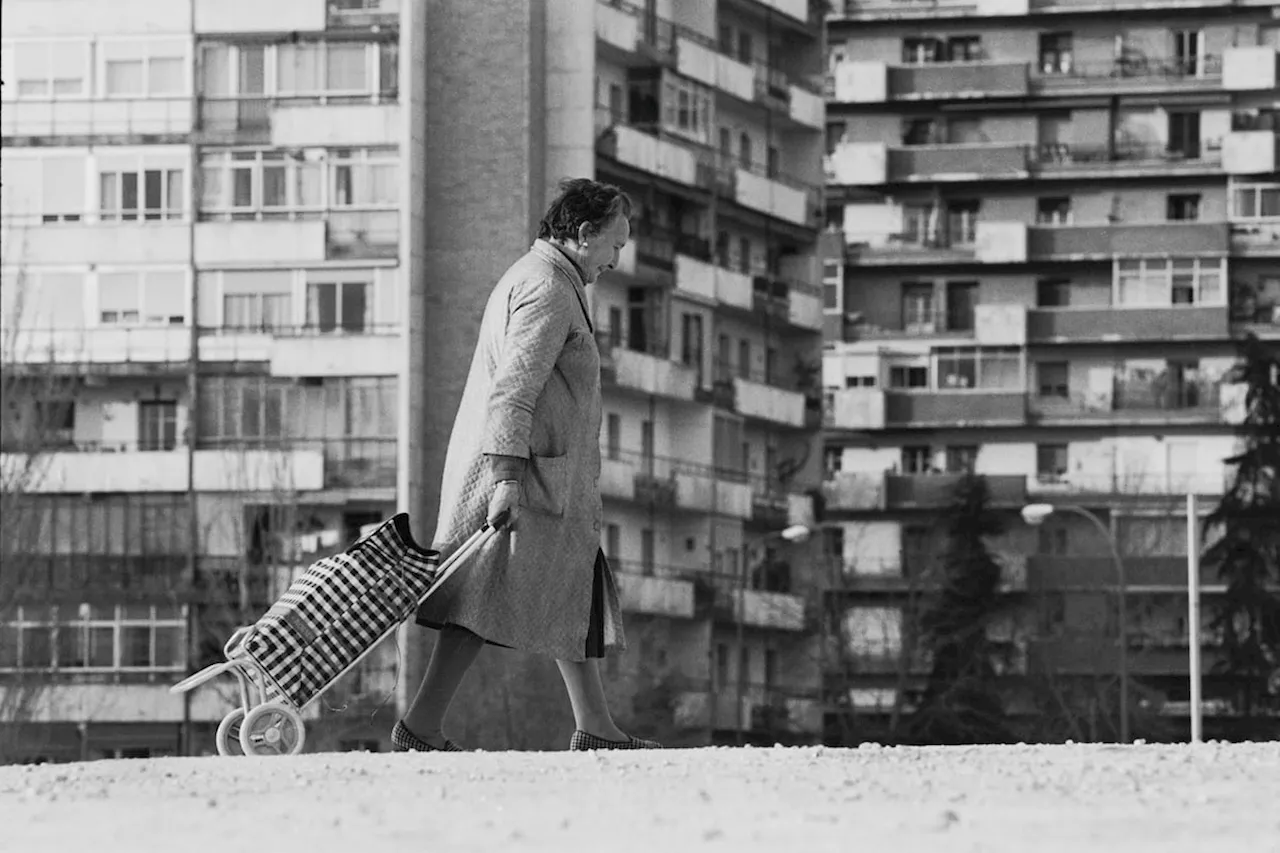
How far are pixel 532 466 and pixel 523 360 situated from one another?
452 mm

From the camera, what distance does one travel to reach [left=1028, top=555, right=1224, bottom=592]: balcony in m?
93.1

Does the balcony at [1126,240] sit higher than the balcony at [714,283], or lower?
higher

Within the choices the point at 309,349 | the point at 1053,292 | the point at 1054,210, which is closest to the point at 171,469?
the point at 309,349

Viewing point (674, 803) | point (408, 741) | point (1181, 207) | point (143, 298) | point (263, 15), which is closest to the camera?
point (674, 803)

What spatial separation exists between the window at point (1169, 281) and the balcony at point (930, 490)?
20.4 ft

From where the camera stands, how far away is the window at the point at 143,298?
75375 mm

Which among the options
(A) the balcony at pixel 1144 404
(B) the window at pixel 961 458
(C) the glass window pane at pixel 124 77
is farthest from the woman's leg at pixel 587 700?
(A) the balcony at pixel 1144 404

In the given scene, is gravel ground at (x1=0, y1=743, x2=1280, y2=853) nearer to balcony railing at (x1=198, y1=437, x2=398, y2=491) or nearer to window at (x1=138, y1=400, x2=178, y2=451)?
balcony railing at (x1=198, y1=437, x2=398, y2=491)

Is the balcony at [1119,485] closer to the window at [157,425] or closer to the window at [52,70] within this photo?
the window at [157,425]

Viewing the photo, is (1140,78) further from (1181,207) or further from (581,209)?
(581,209)

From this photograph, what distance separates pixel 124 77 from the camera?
7669 cm

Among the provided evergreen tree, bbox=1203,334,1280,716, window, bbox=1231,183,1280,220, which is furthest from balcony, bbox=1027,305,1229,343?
evergreen tree, bbox=1203,334,1280,716

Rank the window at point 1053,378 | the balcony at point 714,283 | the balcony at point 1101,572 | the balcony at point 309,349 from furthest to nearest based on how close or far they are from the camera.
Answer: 1. the window at point 1053,378
2. the balcony at point 1101,572
3. the balcony at point 714,283
4. the balcony at point 309,349

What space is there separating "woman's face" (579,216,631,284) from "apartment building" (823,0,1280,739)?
270 ft
